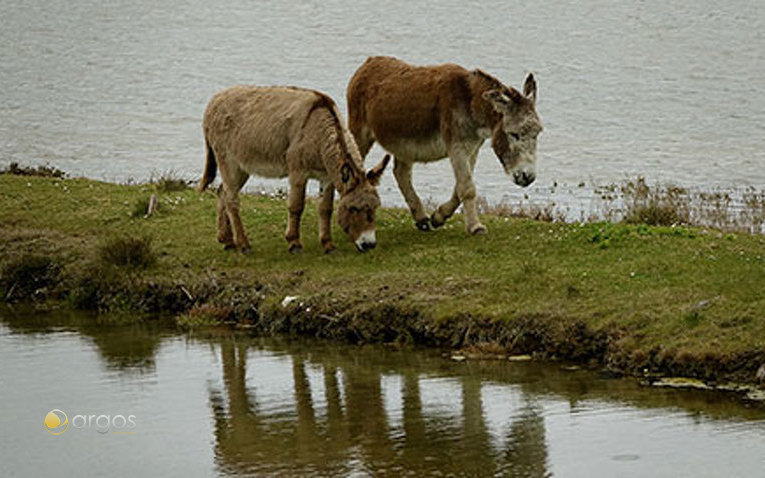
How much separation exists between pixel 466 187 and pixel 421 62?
3969cm

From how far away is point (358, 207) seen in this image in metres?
16.1

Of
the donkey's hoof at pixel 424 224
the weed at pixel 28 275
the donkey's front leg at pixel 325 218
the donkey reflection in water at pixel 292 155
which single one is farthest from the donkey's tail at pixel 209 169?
the donkey's hoof at pixel 424 224

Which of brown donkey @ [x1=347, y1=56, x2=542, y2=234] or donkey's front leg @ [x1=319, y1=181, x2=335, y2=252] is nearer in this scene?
brown donkey @ [x1=347, y1=56, x2=542, y2=234]

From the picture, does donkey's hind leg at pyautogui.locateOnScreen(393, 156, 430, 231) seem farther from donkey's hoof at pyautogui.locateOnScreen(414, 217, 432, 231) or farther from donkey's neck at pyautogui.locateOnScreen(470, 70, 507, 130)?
donkey's neck at pyautogui.locateOnScreen(470, 70, 507, 130)

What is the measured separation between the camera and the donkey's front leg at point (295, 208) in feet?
Answer: 55.2

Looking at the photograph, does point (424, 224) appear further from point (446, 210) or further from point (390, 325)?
point (390, 325)

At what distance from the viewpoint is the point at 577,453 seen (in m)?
9.83

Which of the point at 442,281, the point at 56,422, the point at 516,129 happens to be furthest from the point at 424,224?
the point at 56,422

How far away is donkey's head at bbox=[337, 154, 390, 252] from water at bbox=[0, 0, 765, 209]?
9754 mm

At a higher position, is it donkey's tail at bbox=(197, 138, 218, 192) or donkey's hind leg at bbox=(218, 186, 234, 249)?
donkey's tail at bbox=(197, 138, 218, 192)

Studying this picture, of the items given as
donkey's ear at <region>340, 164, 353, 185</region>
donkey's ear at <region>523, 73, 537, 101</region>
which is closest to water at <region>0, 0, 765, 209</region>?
donkey's ear at <region>523, 73, 537, 101</region>

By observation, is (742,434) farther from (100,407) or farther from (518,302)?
(100,407)

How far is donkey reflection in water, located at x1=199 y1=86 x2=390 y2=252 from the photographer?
16.2 meters

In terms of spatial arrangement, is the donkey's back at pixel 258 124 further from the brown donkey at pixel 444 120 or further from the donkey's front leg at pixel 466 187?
the donkey's front leg at pixel 466 187
